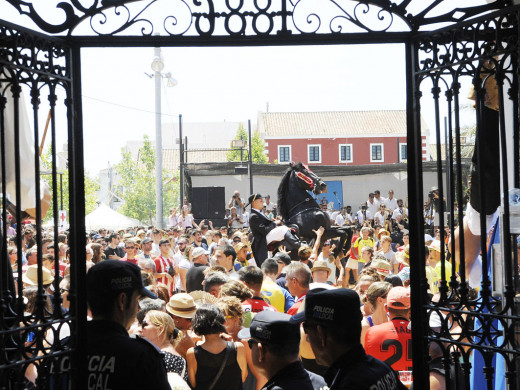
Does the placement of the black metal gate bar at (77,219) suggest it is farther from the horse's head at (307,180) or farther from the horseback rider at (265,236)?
the horse's head at (307,180)

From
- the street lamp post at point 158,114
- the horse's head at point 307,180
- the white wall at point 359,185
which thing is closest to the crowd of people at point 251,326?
the horse's head at point 307,180

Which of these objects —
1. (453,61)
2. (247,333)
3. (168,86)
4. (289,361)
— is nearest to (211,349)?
(247,333)

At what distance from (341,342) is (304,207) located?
10.9 m

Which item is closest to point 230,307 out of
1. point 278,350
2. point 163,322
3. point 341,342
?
point 163,322

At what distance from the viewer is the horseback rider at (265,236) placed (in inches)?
491

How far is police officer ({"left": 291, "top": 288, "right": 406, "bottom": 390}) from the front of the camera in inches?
119

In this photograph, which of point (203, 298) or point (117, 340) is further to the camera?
point (203, 298)

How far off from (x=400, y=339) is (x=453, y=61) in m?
2.45

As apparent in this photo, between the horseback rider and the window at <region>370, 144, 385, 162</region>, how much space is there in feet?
181

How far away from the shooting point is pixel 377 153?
67.4 m

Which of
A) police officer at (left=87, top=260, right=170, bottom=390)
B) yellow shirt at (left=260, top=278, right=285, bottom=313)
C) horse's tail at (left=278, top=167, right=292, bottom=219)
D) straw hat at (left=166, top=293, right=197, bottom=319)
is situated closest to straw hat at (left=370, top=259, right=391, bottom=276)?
yellow shirt at (left=260, top=278, right=285, bottom=313)

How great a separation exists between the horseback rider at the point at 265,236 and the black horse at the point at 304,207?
3.56 feet

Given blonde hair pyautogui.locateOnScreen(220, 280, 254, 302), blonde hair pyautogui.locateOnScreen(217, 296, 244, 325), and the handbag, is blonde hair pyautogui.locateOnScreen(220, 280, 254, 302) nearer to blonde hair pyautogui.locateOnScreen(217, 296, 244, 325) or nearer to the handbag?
blonde hair pyautogui.locateOnScreen(217, 296, 244, 325)

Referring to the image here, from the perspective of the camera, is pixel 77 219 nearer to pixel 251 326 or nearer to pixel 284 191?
pixel 251 326
